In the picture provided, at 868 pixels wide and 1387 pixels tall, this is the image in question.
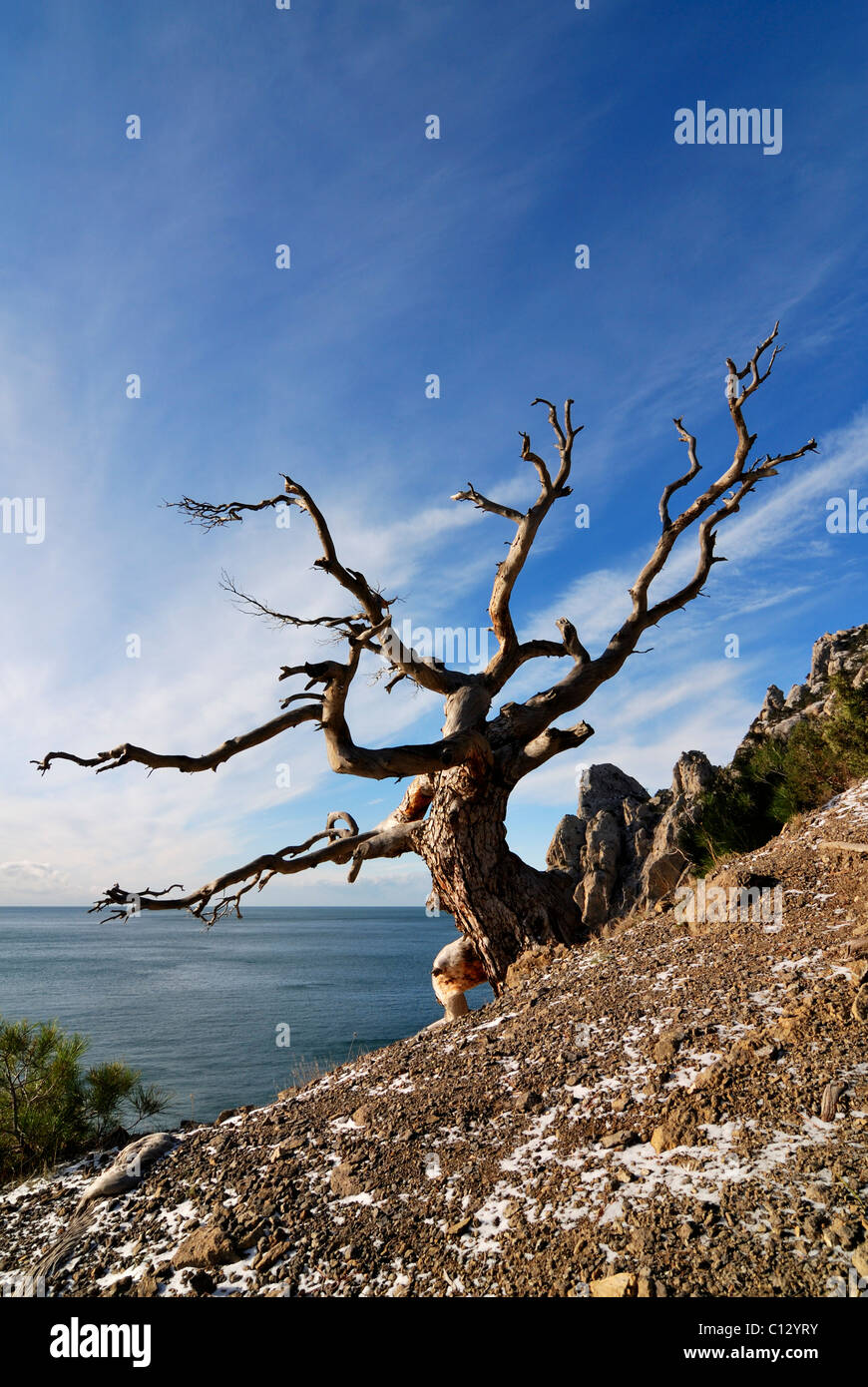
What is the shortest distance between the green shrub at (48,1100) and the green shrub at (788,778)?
8.18m

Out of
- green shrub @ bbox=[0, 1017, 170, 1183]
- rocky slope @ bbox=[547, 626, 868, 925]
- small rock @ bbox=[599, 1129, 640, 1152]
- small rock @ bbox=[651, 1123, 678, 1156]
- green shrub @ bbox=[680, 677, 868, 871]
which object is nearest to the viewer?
small rock @ bbox=[651, 1123, 678, 1156]

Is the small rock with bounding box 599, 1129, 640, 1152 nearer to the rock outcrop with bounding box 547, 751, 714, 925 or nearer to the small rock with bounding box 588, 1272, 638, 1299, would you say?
the small rock with bounding box 588, 1272, 638, 1299

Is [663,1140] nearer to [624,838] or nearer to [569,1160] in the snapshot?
[569,1160]

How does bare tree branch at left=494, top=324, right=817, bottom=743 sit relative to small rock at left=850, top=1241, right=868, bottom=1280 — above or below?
above

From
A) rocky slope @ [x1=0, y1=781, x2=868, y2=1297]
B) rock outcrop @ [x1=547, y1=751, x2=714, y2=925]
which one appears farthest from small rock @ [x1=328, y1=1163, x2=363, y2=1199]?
rock outcrop @ [x1=547, y1=751, x2=714, y2=925]

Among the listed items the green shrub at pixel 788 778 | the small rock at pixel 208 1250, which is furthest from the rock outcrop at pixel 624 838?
the small rock at pixel 208 1250

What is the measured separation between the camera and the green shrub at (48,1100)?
695cm

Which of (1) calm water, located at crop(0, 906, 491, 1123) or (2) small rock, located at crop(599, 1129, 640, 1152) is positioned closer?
(2) small rock, located at crop(599, 1129, 640, 1152)

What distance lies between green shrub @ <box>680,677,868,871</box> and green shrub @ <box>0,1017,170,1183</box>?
818 cm

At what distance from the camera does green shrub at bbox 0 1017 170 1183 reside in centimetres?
695

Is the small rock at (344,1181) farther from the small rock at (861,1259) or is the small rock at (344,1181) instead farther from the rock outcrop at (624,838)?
the rock outcrop at (624,838)

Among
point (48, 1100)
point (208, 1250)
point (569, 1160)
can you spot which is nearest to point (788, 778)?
point (569, 1160)

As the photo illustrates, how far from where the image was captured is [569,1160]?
4.15 m
